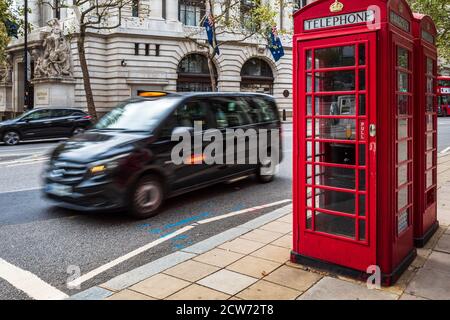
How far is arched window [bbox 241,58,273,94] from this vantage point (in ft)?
131

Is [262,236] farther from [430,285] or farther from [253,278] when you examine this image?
[430,285]

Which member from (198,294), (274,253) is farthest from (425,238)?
(198,294)

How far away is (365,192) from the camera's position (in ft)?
12.8

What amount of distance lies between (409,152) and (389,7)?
4.93 feet

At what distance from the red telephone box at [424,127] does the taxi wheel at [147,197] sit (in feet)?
12.0

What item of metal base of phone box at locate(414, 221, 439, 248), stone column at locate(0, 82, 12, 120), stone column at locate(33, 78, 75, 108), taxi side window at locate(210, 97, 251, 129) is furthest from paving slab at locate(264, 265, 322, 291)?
stone column at locate(0, 82, 12, 120)

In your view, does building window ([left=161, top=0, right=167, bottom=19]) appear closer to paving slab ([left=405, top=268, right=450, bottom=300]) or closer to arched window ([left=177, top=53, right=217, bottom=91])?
arched window ([left=177, top=53, right=217, bottom=91])

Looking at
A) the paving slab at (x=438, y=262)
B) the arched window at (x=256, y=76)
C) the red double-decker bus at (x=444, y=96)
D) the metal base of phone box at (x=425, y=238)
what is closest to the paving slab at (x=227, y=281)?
the paving slab at (x=438, y=262)

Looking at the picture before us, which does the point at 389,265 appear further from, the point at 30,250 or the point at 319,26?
the point at 30,250

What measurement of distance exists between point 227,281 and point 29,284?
6.14 feet

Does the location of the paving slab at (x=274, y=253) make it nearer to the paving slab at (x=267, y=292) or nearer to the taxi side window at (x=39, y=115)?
the paving slab at (x=267, y=292)

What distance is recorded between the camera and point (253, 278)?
4129 millimetres

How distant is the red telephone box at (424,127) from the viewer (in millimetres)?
4699
